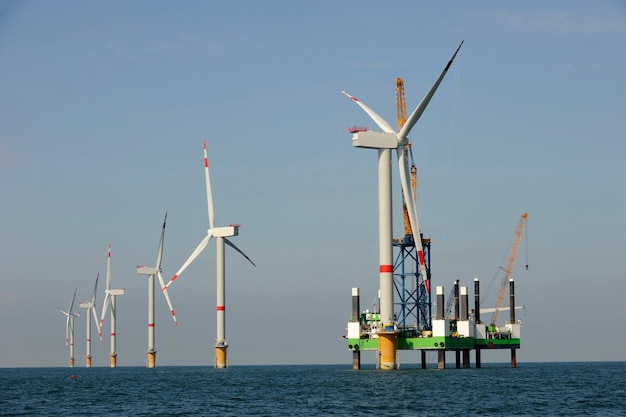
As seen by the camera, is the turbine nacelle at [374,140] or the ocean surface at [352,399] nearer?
the ocean surface at [352,399]

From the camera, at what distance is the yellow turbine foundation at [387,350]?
488 feet

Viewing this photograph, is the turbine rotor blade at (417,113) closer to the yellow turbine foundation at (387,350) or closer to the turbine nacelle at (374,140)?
the turbine nacelle at (374,140)

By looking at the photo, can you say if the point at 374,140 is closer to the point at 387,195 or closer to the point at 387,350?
the point at 387,195

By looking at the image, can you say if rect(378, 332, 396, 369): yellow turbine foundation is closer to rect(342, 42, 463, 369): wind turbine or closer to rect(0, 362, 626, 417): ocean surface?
rect(342, 42, 463, 369): wind turbine

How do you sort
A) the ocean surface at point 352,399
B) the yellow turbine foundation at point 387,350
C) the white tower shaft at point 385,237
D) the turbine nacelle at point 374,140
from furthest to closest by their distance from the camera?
the turbine nacelle at point 374,140, the yellow turbine foundation at point 387,350, the white tower shaft at point 385,237, the ocean surface at point 352,399

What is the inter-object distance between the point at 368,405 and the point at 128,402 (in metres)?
28.9

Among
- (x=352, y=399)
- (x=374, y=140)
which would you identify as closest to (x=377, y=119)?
(x=374, y=140)

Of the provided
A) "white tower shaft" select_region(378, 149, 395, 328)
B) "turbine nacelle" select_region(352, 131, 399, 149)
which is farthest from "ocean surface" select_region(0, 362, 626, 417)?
"turbine nacelle" select_region(352, 131, 399, 149)

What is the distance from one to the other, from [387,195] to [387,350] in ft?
73.6

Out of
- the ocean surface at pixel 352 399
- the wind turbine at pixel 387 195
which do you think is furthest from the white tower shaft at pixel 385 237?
the ocean surface at pixel 352 399

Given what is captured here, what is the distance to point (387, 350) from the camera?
491 feet

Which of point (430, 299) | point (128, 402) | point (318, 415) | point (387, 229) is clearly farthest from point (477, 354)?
point (318, 415)

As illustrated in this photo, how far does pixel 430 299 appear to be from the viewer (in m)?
186

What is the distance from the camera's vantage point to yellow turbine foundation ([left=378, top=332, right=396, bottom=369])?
14888 cm
